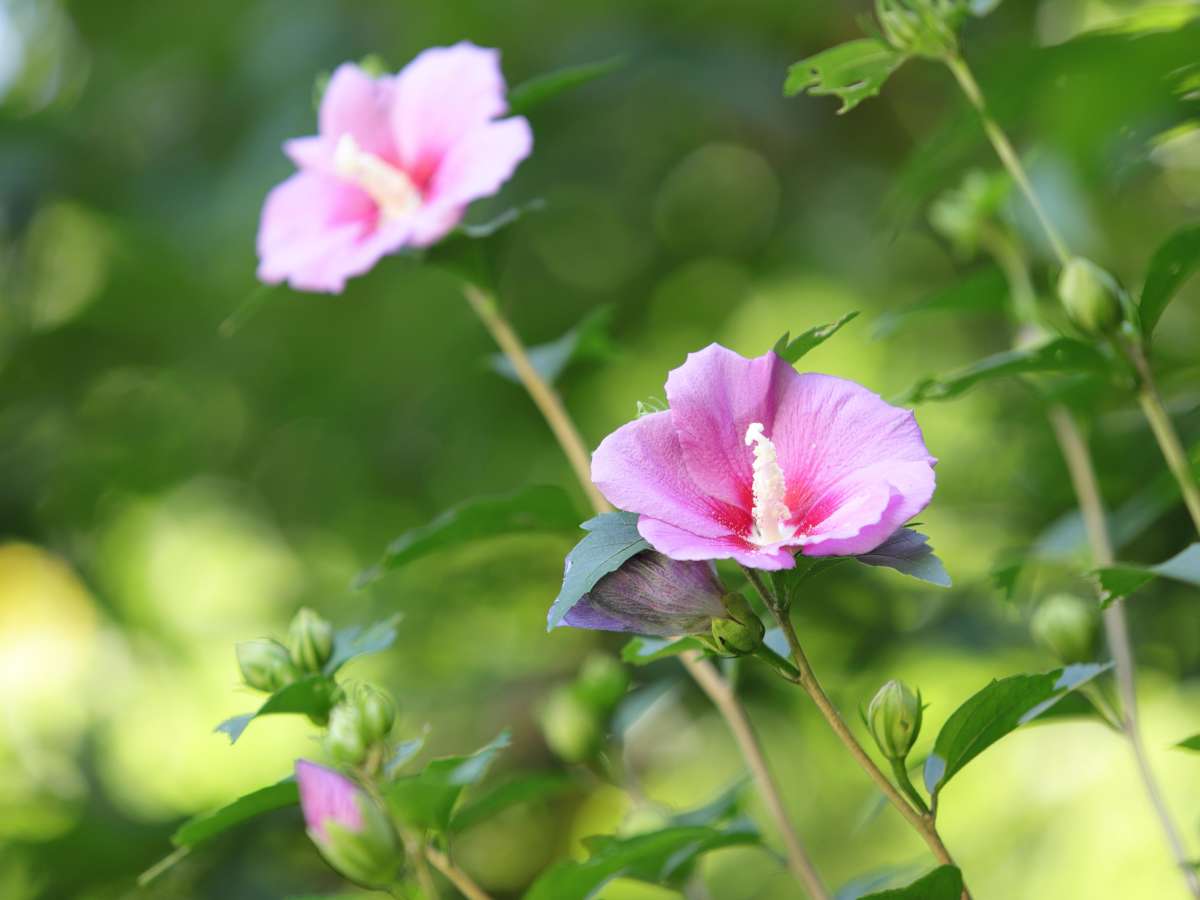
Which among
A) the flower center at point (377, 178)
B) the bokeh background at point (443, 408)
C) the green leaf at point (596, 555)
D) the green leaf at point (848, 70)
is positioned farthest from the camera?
the bokeh background at point (443, 408)

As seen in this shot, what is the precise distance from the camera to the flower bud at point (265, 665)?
1.98 ft

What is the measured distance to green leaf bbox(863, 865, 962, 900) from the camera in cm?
44

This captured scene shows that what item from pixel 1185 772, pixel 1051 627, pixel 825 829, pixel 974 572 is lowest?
pixel 1185 772

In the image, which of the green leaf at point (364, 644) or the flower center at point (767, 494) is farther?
the green leaf at point (364, 644)

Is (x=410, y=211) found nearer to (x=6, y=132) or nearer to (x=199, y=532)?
(x=6, y=132)

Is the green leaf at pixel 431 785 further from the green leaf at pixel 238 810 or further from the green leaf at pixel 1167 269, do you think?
the green leaf at pixel 1167 269

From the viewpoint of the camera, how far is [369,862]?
45 centimetres

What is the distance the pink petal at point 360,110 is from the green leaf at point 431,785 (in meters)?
0.44

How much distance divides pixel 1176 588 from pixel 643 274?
109cm

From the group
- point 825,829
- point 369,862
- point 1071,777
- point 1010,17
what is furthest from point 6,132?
point 1071,777

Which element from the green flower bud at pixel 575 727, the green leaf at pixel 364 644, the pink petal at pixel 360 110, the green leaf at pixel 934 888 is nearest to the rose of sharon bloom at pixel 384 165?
the pink petal at pixel 360 110

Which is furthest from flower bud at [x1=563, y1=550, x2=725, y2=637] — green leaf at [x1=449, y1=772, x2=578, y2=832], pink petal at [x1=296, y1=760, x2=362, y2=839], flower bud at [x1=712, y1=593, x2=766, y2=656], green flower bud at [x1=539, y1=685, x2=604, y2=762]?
green flower bud at [x1=539, y1=685, x2=604, y2=762]

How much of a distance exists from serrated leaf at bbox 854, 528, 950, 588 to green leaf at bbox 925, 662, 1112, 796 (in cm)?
8

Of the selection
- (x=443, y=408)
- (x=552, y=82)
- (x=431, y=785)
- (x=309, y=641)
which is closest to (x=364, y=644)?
(x=309, y=641)
